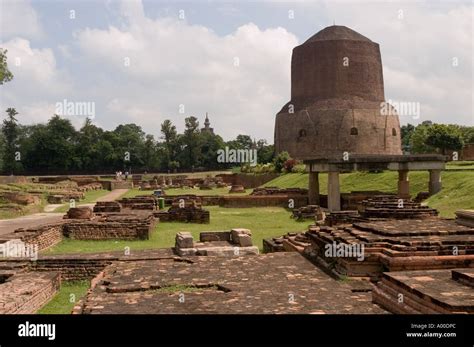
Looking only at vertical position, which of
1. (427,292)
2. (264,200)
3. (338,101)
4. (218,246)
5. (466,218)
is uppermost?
(338,101)

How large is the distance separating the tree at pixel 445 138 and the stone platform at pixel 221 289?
108 feet

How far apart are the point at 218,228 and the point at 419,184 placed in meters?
11.7

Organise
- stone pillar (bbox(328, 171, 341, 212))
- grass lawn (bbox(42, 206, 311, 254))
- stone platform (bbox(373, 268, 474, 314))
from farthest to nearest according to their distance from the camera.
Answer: stone pillar (bbox(328, 171, 341, 212)) < grass lawn (bbox(42, 206, 311, 254)) < stone platform (bbox(373, 268, 474, 314))

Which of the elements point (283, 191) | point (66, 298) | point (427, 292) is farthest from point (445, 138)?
point (427, 292)

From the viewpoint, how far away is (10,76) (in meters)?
28.2

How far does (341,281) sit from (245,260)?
2.13 m

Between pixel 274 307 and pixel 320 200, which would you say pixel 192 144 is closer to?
pixel 320 200

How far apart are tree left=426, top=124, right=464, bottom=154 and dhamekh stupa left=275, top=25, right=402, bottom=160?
3.72 metres

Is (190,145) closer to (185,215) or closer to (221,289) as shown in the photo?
(185,215)

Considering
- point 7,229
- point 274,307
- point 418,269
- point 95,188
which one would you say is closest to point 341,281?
point 418,269

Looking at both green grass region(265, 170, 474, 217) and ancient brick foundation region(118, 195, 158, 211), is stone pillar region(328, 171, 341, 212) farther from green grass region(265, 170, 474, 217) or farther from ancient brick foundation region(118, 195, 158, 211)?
ancient brick foundation region(118, 195, 158, 211)

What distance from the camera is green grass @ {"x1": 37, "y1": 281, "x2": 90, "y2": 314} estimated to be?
7.06m

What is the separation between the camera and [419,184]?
22953 millimetres

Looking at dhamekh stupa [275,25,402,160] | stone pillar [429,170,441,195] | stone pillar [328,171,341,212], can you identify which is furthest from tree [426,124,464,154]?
stone pillar [328,171,341,212]
